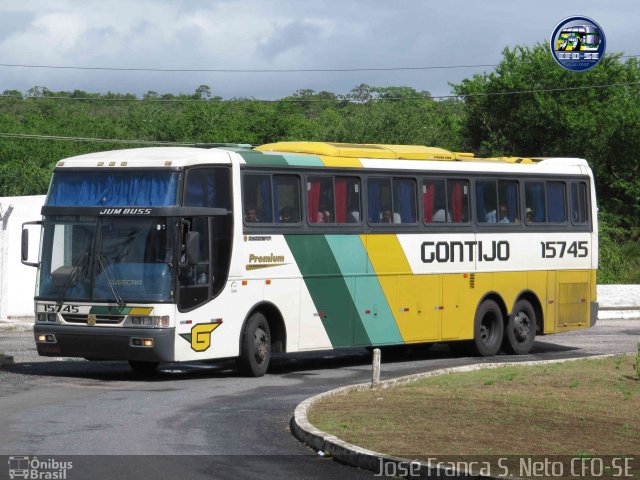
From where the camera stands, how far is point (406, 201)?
22.8 m

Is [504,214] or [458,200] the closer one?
[458,200]

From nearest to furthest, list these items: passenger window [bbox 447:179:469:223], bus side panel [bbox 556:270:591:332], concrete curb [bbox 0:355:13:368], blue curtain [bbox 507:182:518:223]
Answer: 1. concrete curb [bbox 0:355:13:368]
2. passenger window [bbox 447:179:469:223]
3. blue curtain [bbox 507:182:518:223]
4. bus side panel [bbox 556:270:591:332]

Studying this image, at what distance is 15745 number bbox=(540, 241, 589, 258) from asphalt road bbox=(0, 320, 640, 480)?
199 cm

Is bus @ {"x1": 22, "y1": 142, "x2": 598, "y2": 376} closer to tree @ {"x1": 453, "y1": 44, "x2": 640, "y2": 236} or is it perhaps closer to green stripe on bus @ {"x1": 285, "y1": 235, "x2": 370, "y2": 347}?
green stripe on bus @ {"x1": 285, "y1": 235, "x2": 370, "y2": 347}

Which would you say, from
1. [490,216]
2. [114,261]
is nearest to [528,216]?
[490,216]

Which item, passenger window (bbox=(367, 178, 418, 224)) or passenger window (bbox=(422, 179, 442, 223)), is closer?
passenger window (bbox=(367, 178, 418, 224))

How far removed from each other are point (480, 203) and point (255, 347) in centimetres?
639

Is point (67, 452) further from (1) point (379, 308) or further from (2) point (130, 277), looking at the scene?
(1) point (379, 308)

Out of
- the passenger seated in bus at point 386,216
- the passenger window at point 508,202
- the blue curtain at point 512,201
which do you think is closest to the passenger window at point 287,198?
the passenger seated in bus at point 386,216

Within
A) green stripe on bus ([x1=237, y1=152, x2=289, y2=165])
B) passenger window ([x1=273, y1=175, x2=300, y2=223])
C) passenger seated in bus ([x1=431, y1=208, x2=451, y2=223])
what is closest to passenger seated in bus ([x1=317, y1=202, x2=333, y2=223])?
passenger window ([x1=273, y1=175, x2=300, y2=223])

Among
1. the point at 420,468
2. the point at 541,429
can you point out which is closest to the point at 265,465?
the point at 420,468

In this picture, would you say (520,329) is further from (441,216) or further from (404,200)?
(404,200)

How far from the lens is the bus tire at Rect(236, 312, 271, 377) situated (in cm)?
1959

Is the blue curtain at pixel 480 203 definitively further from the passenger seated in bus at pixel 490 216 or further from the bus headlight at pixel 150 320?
the bus headlight at pixel 150 320
